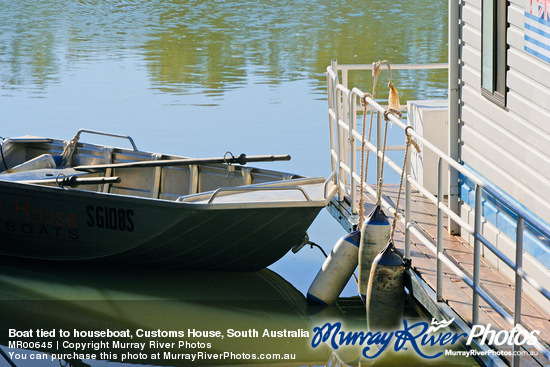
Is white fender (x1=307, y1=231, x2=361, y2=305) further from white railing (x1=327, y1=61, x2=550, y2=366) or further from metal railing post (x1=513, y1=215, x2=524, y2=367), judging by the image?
metal railing post (x1=513, y1=215, x2=524, y2=367)

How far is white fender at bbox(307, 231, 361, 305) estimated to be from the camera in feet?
23.6

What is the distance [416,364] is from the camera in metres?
6.56

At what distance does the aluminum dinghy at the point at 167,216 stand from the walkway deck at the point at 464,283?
2.99ft

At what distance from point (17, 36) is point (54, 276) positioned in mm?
22610

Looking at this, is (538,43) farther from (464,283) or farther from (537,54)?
(464,283)

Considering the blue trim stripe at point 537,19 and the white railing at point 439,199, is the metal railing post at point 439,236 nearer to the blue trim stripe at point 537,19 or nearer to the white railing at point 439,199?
the white railing at point 439,199

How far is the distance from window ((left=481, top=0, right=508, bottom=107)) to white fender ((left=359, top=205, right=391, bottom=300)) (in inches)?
49.8

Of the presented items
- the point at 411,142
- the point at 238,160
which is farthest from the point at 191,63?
the point at 411,142

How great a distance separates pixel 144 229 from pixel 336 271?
6.22 feet

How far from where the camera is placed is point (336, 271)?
730 cm

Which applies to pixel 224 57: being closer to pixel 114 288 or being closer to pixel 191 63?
pixel 191 63

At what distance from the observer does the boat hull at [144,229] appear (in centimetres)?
769

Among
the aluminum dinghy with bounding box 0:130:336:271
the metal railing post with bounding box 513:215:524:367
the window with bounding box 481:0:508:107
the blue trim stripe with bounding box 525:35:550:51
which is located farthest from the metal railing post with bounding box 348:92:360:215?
the metal railing post with bounding box 513:215:524:367

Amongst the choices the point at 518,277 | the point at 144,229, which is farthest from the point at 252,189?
the point at 518,277
